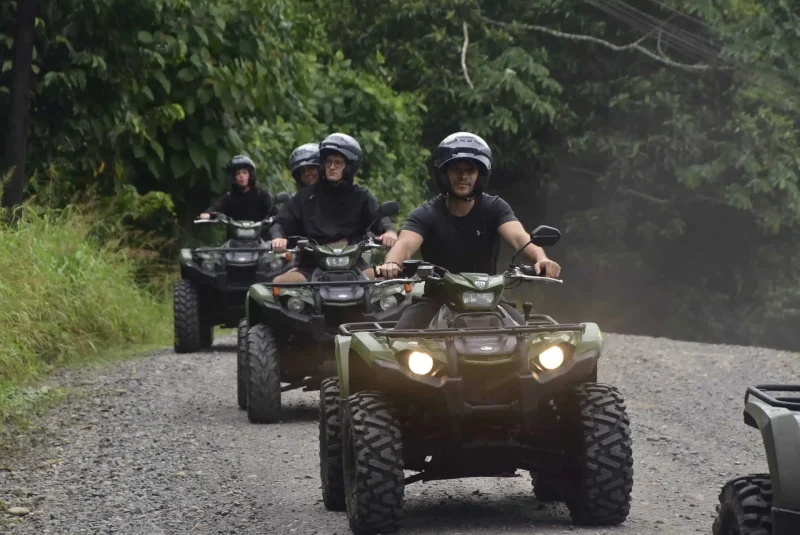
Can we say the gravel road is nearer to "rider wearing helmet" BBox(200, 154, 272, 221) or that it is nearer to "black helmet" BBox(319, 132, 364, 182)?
"black helmet" BBox(319, 132, 364, 182)

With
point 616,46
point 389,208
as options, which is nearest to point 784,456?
point 389,208

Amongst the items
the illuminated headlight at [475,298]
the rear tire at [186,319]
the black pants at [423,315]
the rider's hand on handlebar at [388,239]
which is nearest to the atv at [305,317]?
the rider's hand on handlebar at [388,239]

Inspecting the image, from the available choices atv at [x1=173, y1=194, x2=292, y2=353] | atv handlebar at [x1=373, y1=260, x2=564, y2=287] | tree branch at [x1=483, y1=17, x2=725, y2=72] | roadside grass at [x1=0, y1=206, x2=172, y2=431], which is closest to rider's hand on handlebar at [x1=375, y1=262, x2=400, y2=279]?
atv handlebar at [x1=373, y1=260, x2=564, y2=287]

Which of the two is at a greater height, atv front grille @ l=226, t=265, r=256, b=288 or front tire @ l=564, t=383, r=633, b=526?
atv front grille @ l=226, t=265, r=256, b=288

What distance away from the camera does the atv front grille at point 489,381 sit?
6902 millimetres

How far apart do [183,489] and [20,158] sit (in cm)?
1013

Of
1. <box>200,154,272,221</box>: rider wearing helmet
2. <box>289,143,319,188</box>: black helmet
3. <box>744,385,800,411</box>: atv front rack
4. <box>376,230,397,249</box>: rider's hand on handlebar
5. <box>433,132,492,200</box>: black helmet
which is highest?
<box>289,143,319,188</box>: black helmet

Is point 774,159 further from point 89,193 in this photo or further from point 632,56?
point 89,193

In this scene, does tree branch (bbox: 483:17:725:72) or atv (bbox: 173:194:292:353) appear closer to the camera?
atv (bbox: 173:194:292:353)

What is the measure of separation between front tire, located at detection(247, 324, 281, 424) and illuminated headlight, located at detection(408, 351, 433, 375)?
4.21m

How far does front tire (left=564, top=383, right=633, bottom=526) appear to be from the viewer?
6945mm

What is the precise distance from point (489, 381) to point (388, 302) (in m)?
4.39

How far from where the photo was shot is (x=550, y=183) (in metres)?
35.4

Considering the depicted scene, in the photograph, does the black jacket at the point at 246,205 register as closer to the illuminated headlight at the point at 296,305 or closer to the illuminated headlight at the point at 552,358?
the illuminated headlight at the point at 296,305
